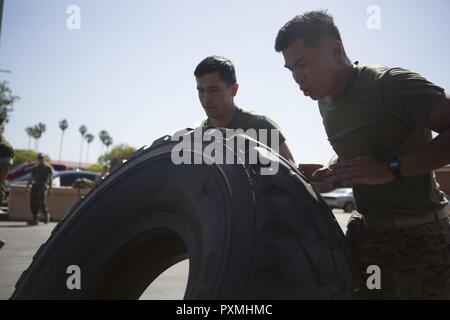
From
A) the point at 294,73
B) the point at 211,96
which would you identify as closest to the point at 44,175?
the point at 211,96

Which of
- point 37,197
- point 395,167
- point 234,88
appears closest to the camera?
point 395,167

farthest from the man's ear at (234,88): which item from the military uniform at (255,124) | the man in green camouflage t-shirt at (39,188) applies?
the man in green camouflage t-shirt at (39,188)

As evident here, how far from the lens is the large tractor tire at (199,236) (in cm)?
131

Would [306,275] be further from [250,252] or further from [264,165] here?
[264,165]

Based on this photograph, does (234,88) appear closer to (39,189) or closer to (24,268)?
(24,268)

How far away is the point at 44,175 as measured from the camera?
12281 mm

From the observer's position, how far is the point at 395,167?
1.69 metres

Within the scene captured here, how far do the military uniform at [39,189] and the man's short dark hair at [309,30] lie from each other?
11.4 m

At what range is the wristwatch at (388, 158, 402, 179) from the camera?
1.69 metres

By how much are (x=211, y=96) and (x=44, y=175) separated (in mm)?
10638

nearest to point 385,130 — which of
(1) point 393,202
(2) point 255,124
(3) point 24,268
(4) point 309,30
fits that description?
(1) point 393,202

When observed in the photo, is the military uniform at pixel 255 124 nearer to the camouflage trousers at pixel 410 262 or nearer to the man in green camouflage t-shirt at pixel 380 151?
the man in green camouflage t-shirt at pixel 380 151

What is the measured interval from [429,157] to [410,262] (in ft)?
1.80

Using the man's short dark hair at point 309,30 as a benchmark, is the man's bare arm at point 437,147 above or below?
below
